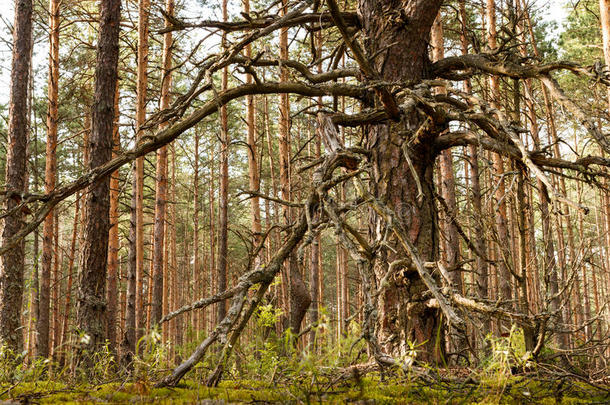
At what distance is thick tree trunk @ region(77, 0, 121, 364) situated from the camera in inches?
244

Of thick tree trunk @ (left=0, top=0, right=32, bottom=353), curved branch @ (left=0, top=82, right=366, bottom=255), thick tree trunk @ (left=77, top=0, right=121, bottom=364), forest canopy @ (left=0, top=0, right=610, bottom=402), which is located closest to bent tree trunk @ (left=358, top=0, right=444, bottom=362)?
forest canopy @ (left=0, top=0, right=610, bottom=402)

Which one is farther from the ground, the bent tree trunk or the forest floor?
the bent tree trunk

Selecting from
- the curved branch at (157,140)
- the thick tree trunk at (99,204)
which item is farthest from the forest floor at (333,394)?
the thick tree trunk at (99,204)

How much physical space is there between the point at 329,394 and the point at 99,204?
5.24 m

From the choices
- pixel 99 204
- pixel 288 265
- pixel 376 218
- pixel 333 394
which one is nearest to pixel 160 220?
pixel 288 265

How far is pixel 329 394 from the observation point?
7.96 ft

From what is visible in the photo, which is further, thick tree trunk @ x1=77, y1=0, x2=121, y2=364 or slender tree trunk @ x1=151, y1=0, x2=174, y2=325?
slender tree trunk @ x1=151, y1=0, x2=174, y2=325

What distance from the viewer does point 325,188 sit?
112 inches

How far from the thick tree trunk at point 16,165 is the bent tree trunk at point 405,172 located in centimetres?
683

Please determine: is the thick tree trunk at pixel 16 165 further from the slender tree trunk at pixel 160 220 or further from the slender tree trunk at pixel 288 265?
the slender tree trunk at pixel 288 265

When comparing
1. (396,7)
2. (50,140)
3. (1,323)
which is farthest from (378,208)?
(50,140)

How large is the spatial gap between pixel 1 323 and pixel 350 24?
8.00 metres

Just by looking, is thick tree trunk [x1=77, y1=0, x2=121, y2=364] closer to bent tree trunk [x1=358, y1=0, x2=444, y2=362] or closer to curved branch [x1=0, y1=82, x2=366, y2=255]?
curved branch [x1=0, y1=82, x2=366, y2=255]

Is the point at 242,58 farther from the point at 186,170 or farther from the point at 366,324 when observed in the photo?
the point at 186,170
